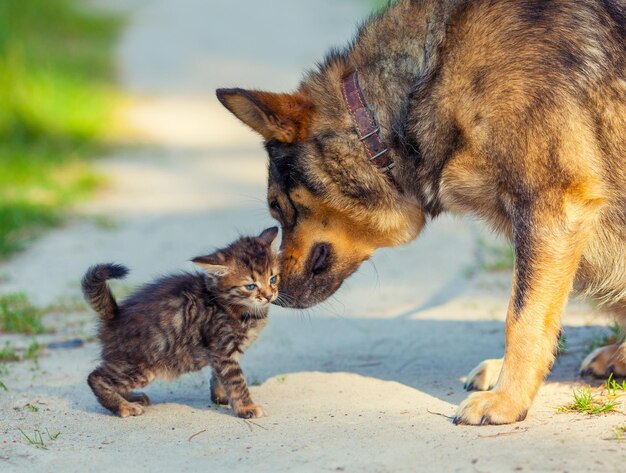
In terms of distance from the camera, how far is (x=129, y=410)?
5078 millimetres

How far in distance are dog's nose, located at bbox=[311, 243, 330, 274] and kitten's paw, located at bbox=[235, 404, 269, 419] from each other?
83cm

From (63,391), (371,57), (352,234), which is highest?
(371,57)

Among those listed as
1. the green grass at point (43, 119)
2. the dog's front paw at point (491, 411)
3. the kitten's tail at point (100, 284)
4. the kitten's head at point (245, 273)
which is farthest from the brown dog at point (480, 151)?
the green grass at point (43, 119)

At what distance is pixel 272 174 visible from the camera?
18.0 feet

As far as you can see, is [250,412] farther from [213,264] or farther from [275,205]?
[275,205]

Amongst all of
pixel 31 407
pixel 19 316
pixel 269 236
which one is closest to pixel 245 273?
pixel 269 236

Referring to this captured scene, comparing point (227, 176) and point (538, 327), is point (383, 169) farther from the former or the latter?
point (227, 176)

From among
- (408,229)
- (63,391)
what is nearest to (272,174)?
(408,229)

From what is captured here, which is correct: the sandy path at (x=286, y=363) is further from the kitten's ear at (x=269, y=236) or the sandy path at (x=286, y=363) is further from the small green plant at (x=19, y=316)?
the kitten's ear at (x=269, y=236)

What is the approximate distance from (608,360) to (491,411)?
1.08m

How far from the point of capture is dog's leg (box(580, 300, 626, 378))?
5453mm

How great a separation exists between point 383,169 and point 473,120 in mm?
585

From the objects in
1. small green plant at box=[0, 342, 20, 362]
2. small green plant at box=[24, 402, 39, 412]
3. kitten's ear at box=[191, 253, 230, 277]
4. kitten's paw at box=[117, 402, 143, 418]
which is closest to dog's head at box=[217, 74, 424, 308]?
kitten's ear at box=[191, 253, 230, 277]

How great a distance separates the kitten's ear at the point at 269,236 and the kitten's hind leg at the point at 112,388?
958 mm
